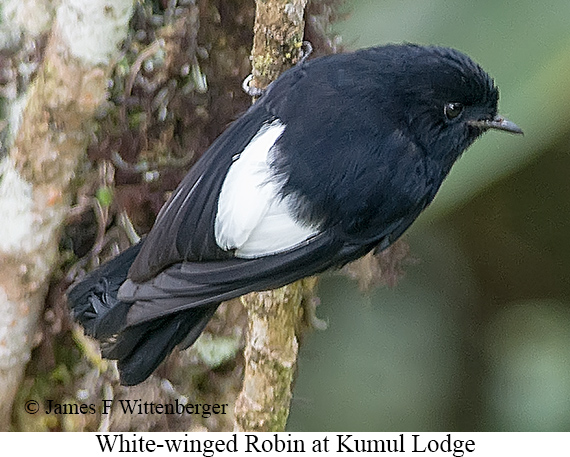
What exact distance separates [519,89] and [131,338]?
0.62 metres

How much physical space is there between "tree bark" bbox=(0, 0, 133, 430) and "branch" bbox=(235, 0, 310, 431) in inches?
8.1

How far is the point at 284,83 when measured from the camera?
3.25ft

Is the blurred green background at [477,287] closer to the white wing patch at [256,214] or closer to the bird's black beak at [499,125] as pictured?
the bird's black beak at [499,125]

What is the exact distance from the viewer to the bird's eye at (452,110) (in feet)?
3.14

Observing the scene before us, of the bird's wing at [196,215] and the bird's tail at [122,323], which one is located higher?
the bird's wing at [196,215]

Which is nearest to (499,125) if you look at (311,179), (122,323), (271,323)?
(311,179)

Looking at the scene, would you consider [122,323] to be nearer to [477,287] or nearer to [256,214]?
[256,214]

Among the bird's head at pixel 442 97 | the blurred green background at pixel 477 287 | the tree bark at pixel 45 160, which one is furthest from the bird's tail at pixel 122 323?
the bird's head at pixel 442 97

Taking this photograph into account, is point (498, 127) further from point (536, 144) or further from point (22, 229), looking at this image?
point (22, 229)

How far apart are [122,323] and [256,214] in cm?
22

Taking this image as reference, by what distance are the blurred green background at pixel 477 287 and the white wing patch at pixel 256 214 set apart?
0.28 m

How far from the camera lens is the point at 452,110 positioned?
96cm
